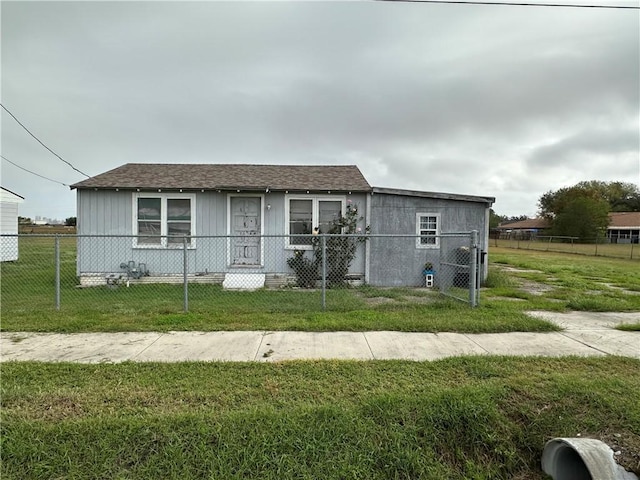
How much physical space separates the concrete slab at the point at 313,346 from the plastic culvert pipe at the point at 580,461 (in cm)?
201

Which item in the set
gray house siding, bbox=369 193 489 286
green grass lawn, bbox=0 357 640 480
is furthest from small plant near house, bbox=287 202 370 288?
green grass lawn, bbox=0 357 640 480

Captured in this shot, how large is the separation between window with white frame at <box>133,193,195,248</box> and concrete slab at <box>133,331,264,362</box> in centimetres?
611

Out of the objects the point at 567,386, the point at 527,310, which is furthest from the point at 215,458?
the point at 527,310

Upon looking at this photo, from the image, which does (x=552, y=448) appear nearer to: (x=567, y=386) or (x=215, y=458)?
(x=567, y=386)

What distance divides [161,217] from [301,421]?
31.3 feet

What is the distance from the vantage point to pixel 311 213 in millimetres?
10992

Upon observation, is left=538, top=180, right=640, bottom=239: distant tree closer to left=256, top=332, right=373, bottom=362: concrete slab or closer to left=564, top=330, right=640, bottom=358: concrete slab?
left=564, top=330, right=640, bottom=358: concrete slab

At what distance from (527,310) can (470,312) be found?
1408mm

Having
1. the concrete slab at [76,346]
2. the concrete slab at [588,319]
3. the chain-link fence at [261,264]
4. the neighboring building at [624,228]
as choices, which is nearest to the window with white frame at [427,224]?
the chain-link fence at [261,264]

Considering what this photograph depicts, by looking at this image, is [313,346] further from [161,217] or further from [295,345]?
[161,217]

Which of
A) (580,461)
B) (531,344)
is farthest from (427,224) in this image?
(580,461)

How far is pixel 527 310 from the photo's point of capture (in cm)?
707

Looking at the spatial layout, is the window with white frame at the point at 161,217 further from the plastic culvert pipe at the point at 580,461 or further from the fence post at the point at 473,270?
the plastic culvert pipe at the point at 580,461

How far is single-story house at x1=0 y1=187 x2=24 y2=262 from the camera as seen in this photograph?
16516mm
